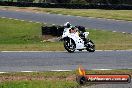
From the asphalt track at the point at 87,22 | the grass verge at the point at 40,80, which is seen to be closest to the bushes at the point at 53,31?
the asphalt track at the point at 87,22

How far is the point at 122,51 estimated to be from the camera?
19594 mm

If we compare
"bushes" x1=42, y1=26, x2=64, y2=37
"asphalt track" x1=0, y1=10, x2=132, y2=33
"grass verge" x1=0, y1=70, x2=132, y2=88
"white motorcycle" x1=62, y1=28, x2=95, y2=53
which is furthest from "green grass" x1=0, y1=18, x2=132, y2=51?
"grass verge" x1=0, y1=70, x2=132, y2=88

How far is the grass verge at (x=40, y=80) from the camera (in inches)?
456

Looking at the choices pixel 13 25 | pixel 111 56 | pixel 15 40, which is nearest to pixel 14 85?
pixel 111 56

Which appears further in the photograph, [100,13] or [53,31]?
[100,13]

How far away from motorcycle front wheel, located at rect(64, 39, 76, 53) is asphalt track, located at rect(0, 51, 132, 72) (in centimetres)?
28

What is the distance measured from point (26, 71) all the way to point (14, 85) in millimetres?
2440

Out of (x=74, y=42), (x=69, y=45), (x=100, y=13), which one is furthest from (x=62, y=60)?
(x=100, y=13)

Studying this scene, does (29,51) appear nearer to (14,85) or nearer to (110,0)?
(14,85)

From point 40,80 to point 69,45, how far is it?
6.96 m

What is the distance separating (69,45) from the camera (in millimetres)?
19219

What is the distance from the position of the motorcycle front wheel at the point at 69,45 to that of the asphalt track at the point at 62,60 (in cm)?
28

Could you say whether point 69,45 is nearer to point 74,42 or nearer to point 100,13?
point 74,42

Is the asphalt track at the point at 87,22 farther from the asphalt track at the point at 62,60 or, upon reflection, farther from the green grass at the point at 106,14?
the asphalt track at the point at 62,60
